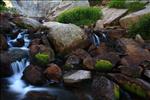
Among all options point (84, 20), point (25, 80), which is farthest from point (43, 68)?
point (84, 20)

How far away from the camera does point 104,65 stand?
10.2 m

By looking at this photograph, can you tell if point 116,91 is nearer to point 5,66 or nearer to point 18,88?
point 18,88

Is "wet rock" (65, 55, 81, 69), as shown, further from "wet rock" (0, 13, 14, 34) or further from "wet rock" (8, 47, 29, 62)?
"wet rock" (0, 13, 14, 34)

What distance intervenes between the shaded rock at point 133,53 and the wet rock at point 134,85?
106cm

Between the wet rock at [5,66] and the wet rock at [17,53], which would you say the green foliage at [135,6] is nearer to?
the wet rock at [17,53]

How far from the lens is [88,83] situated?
964 centimetres

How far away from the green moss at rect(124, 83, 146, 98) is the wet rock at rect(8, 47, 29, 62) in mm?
3519

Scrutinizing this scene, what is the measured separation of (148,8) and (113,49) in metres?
4.31

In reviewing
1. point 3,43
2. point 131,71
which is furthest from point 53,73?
point 131,71

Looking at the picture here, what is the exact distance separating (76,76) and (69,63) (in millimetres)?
987

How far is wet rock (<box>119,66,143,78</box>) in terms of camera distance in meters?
9.60

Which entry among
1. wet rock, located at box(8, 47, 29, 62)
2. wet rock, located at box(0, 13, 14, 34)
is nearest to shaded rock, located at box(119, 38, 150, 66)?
wet rock, located at box(8, 47, 29, 62)

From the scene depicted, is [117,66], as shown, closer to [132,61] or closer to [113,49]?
[132,61]

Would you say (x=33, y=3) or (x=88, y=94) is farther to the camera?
(x=33, y=3)
